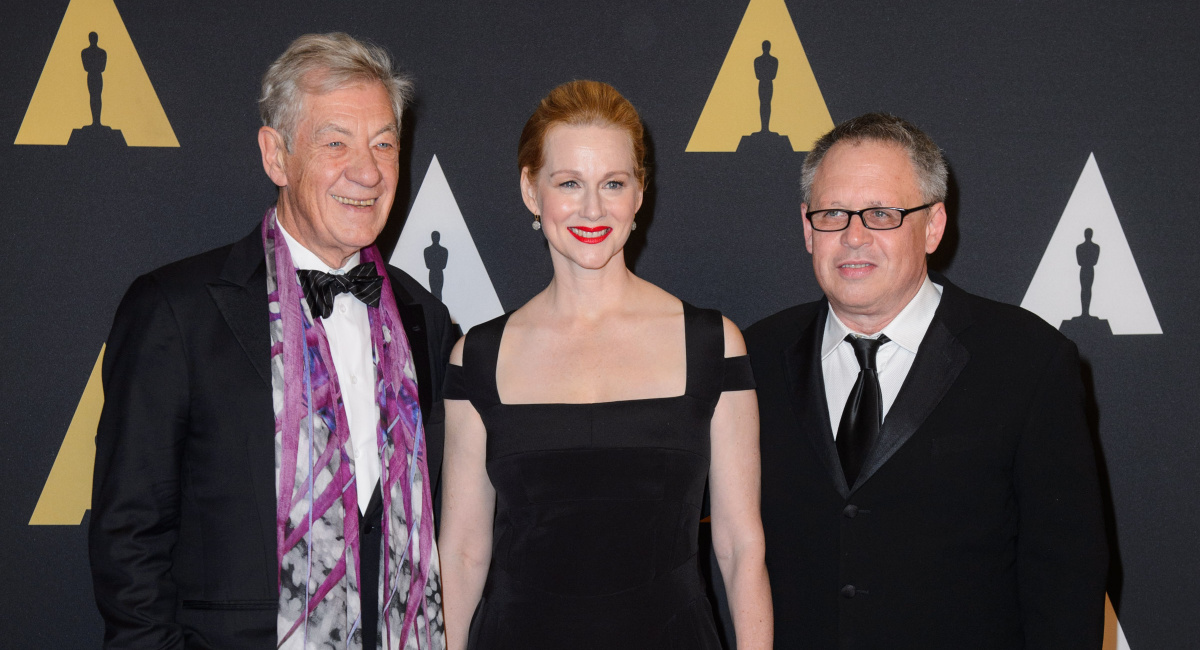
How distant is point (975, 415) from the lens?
1.95 m

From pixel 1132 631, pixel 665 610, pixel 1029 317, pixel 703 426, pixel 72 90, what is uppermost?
pixel 72 90

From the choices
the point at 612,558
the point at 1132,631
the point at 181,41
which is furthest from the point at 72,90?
the point at 1132,631

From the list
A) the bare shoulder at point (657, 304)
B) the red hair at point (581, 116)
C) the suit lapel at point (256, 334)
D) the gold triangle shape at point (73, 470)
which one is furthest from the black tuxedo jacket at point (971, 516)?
the gold triangle shape at point (73, 470)

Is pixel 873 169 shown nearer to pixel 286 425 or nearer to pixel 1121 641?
pixel 286 425

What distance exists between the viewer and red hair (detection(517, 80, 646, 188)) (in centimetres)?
193

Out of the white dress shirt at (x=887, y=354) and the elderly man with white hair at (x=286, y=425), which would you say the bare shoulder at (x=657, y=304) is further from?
the elderly man with white hair at (x=286, y=425)

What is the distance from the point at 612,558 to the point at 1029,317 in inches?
44.4

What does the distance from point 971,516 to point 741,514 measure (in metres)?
0.51

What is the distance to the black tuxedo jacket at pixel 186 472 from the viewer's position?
1.73 metres

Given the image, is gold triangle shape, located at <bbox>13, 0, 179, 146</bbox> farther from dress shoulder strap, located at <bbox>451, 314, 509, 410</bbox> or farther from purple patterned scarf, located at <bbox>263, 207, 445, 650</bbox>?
dress shoulder strap, located at <bbox>451, 314, 509, 410</bbox>

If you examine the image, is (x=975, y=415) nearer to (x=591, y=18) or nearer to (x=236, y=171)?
(x=591, y=18)

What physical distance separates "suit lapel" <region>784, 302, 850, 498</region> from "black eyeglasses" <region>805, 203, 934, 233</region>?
267mm

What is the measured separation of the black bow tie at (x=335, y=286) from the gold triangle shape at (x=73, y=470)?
1.26 m

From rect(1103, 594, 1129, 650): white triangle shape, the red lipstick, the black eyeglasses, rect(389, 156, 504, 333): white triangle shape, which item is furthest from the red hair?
rect(1103, 594, 1129, 650): white triangle shape
